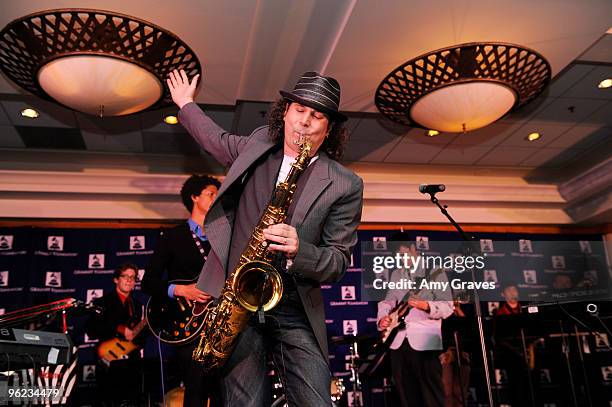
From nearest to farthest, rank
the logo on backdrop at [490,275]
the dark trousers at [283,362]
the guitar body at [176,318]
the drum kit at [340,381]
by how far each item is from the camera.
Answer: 1. the dark trousers at [283,362]
2. the guitar body at [176,318]
3. the drum kit at [340,381]
4. the logo on backdrop at [490,275]

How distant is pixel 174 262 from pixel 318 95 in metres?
2.05

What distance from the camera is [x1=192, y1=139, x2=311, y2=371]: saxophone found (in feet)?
6.01

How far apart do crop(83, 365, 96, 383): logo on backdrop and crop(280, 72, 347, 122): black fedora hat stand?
6.13 meters

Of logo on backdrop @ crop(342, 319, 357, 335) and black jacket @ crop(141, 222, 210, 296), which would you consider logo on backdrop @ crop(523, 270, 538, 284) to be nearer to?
logo on backdrop @ crop(342, 319, 357, 335)

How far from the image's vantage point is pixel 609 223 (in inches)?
370

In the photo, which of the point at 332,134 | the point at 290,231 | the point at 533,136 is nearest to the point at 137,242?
the point at 533,136

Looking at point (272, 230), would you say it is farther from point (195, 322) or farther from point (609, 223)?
point (609, 223)

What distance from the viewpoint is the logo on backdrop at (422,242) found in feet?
28.5

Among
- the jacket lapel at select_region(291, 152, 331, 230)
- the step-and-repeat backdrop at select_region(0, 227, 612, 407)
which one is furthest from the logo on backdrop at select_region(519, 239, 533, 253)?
the jacket lapel at select_region(291, 152, 331, 230)

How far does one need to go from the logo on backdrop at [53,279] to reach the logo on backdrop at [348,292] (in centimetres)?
397

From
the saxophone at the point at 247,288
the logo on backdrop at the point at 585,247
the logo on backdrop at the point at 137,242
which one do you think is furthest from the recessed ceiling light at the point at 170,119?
the logo on backdrop at the point at 585,247

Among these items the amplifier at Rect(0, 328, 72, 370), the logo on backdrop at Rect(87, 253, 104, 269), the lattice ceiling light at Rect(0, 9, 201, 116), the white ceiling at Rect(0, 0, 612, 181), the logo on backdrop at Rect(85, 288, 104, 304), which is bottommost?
the amplifier at Rect(0, 328, 72, 370)

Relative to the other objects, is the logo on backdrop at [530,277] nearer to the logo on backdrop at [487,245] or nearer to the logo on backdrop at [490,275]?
the logo on backdrop at [490,275]

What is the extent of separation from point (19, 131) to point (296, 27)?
13.3 feet
